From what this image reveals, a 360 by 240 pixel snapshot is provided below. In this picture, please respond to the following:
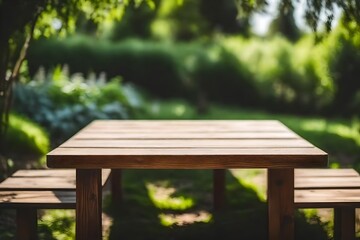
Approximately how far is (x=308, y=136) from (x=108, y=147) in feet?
18.4

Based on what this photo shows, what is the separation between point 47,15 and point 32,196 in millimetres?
2403

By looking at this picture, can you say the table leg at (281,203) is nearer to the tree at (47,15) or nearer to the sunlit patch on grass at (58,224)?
the sunlit patch on grass at (58,224)

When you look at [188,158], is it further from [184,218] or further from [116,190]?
[116,190]

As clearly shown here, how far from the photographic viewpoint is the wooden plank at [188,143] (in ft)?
10.4

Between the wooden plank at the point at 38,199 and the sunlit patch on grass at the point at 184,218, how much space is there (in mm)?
1112

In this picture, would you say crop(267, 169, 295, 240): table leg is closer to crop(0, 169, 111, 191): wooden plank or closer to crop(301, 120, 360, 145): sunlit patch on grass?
crop(0, 169, 111, 191): wooden plank

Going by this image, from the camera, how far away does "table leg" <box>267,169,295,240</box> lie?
3045 mm

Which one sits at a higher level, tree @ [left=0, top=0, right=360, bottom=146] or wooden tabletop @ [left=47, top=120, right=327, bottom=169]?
tree @ [left=0, top=0, right=360, bottom=146]

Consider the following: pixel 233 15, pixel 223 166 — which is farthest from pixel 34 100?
pixel 233 15

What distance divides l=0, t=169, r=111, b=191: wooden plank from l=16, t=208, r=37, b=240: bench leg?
0.21 metres

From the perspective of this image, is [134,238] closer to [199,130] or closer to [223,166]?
[199,130]

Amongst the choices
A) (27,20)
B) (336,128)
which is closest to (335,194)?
(27,20)

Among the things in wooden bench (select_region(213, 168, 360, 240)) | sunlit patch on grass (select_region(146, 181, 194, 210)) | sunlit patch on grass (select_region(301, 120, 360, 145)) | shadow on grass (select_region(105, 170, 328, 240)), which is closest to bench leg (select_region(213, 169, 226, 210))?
shadow on grass (select_region(105, 170, 328, 240))

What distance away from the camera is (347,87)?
34.2 ft
